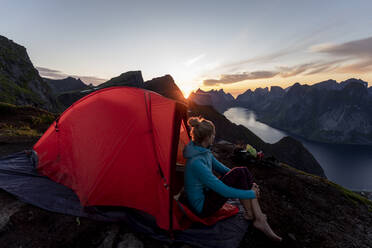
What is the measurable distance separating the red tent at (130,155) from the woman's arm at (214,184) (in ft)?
2.25

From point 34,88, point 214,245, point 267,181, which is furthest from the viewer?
point 34,88

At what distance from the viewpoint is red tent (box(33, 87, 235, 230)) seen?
4.26m

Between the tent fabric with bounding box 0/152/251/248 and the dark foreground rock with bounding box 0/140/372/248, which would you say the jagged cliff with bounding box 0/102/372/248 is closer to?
the dark foreground rock with bounding box 0/140/372/248

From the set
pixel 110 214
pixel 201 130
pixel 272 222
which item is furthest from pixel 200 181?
pixel 272 222

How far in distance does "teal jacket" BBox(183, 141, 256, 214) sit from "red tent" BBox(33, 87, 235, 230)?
415mm

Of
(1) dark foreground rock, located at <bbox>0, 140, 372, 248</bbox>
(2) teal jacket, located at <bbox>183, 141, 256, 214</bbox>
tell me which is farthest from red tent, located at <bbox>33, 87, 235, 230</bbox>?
(1) dark foreground rock, located at <bbox>0, 140, 372, 248</bbox>

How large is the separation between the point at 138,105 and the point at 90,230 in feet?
11.0

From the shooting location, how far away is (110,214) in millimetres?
4434

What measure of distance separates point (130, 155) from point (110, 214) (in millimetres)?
1581

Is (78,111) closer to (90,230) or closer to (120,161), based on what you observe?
(120,161)

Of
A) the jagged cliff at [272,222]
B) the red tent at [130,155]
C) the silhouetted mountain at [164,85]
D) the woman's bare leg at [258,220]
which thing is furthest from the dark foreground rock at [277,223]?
the silhouetted mountain at [164,85]

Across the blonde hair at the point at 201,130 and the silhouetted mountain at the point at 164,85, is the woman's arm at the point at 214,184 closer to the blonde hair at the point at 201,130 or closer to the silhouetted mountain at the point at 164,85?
the blonde hair at the point at 201,130

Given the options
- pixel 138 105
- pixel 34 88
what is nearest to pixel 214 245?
pixel 138 105

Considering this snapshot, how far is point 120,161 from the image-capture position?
4.47 metres
